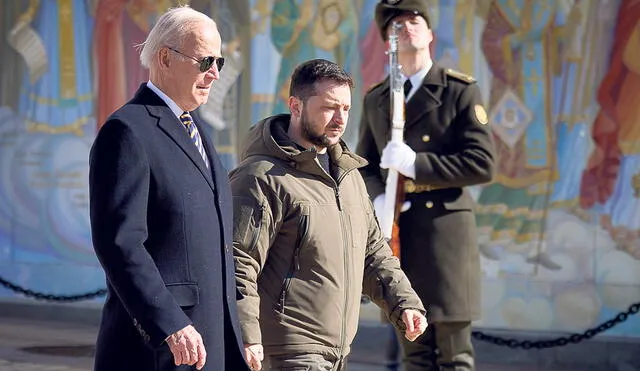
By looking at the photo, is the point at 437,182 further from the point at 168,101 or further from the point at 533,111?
the point at 533,111

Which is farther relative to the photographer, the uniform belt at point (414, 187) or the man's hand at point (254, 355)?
the uniform belt at point (414, 187)

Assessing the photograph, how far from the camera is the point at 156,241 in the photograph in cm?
341

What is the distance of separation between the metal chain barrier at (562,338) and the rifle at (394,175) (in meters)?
2.67

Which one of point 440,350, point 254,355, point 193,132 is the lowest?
point 440,350

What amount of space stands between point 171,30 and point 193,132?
30 cm

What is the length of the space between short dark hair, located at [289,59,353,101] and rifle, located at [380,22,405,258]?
152cm

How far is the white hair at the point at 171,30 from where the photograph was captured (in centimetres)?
356

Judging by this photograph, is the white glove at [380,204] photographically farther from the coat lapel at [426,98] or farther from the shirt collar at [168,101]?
the shirt collar at [168,101]

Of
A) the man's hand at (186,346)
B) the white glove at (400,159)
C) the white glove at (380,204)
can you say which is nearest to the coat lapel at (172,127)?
the man's hand at (186,346)

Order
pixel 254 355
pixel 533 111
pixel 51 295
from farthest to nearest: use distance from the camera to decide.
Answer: pixel 51 295, pixel 533 111, pixel 254 355

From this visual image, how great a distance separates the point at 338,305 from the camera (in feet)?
13.5

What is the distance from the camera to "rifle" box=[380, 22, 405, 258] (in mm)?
5746

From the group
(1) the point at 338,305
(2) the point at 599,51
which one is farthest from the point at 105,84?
(1) the point at 338,305

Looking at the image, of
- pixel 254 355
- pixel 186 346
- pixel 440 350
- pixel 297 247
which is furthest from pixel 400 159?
pixel 186 346
